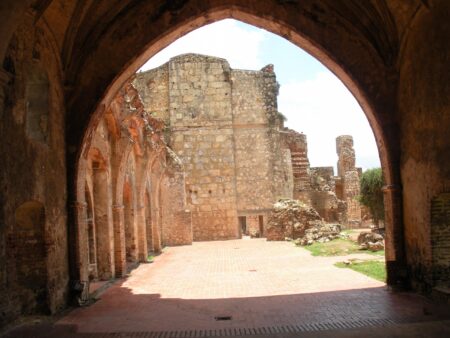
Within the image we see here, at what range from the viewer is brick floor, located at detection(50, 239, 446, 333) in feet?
25.2

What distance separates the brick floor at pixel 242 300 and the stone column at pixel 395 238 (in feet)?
1.17

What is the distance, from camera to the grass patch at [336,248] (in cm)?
1750

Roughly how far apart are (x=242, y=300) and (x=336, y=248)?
399 inches

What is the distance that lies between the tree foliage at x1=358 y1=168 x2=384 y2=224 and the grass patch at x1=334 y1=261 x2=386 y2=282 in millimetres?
10980

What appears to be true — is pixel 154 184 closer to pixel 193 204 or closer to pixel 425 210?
pixel 193 204

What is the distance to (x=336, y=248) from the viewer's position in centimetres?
1898

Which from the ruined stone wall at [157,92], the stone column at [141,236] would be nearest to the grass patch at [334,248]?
the stone column at [141,236]

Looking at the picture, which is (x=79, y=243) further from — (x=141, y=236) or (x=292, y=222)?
(x=292, y=222)

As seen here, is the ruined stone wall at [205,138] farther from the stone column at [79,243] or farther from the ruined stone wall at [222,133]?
the stone column at [79,243]

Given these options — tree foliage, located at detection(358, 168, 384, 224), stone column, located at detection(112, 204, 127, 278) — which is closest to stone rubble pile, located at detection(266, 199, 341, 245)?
tree foliage, located at detection(358, 168, 384, 224)

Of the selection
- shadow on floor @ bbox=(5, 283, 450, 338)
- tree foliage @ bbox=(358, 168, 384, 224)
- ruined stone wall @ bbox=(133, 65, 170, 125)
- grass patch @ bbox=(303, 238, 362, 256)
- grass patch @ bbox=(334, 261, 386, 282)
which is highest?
ruined stone wall @ bbox=(133, 65, 170, 125)

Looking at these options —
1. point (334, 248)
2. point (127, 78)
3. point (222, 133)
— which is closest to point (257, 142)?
point (222, 133)

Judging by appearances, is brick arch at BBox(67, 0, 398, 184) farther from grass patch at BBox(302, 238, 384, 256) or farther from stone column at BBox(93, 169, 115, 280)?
grass patch at BBox(302, 238, 384, 256)

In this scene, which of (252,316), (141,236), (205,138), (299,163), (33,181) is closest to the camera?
(33,181)
